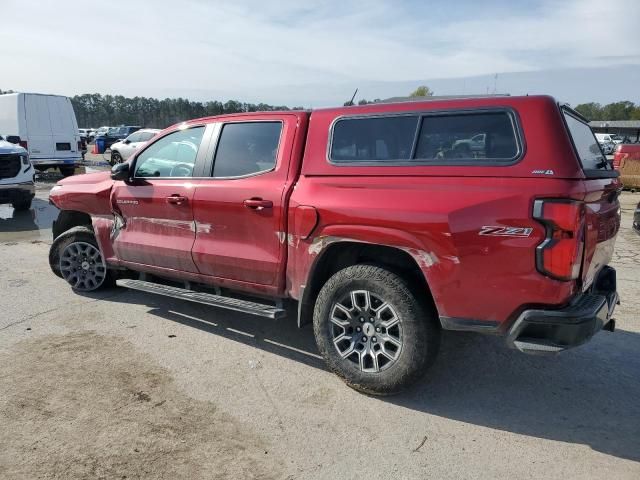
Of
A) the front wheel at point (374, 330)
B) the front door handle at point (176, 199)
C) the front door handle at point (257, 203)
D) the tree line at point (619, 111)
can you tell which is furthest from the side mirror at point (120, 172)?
the tree line at point (619, 111)

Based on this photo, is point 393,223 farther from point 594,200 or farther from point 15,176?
point 15,176

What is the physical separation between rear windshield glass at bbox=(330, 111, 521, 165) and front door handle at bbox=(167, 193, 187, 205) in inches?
60.0

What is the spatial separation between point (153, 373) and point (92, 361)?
576 mm

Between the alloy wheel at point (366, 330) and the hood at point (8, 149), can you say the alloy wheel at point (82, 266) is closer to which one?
the alloy wheel at point (366, 330)

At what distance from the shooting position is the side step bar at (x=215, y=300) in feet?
13.2

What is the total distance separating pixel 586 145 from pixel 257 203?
2.42 m

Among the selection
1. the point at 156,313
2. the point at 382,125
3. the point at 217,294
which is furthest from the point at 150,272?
the point at 382,125

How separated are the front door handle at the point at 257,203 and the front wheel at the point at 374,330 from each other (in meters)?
0.78

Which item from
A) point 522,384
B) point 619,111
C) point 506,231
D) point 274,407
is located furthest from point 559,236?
point 619,111

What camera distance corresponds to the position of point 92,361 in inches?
159

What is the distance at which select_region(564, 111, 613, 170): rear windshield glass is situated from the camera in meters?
3.23

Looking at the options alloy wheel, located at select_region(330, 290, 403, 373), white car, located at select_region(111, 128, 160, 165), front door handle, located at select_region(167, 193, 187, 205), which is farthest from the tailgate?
white car, located at select_region(111, 128, 160, 165)

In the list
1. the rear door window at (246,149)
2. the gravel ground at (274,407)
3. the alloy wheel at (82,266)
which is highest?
the rear door window at (246,149)

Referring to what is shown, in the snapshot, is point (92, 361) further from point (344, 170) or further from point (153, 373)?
point (344, 170)
